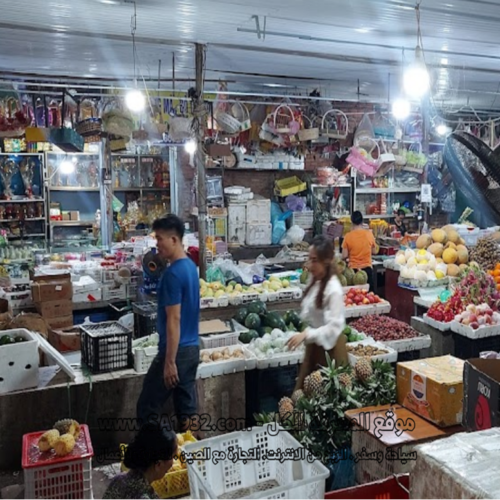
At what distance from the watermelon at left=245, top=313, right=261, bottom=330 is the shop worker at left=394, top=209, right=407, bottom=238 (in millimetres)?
6280

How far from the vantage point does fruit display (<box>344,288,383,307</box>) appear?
606cm

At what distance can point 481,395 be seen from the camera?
2.20 m

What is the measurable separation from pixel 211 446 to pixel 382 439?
2.91 ft

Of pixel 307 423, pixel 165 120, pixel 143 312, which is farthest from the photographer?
pixel 165 120

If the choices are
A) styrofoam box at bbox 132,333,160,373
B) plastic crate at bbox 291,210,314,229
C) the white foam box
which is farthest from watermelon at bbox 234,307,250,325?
plastic crate at bbox 291,210,314,229

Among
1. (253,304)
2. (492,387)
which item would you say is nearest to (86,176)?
(253,304)

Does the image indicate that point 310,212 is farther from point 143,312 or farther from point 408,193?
point 143,312

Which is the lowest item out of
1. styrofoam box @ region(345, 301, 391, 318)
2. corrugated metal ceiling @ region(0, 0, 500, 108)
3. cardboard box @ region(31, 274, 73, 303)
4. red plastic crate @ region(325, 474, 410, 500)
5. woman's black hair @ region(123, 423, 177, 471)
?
red plastic crate @ region(325, 474, 410, 500)

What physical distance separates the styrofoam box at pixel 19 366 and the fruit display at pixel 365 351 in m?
2.35

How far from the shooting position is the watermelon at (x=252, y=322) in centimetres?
540

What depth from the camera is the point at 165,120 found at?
739cm

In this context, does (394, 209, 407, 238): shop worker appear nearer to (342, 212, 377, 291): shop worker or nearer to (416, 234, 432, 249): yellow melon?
(416, 234, 432, 249): yellow melon

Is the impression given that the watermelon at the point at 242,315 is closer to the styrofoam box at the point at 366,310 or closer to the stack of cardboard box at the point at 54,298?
the styrofoam box at the point at 366,310

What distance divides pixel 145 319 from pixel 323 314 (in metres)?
1.78
